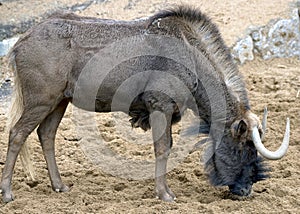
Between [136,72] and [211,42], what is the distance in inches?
35.1

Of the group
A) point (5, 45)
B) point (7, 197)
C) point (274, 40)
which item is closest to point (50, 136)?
point (7, 197)

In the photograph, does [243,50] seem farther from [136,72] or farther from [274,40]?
[136,72]

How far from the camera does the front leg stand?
6.34 m

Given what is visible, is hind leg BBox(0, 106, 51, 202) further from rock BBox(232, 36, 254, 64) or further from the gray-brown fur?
rock BBox(232, 36, 254, 64)

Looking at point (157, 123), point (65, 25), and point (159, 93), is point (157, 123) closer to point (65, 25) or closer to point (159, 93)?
point (159, 93)

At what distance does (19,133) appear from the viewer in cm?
627

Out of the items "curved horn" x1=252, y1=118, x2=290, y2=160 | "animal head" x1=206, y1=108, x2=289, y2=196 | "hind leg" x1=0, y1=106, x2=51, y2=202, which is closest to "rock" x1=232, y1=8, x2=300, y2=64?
"animal head" x1=206, y1=108, x2=289, y2=196

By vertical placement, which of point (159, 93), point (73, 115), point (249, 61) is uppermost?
point (159, 93)

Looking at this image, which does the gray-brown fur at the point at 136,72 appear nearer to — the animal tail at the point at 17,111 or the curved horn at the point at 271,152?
the animal tail at the point at 17,111

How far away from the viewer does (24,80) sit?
20.4 feet

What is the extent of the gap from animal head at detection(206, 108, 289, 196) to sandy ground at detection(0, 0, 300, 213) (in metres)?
0.17

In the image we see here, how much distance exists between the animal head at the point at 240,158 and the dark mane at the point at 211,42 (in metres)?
0.37

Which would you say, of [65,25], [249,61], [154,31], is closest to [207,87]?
[154,31]

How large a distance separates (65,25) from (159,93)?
1211 millimetres
